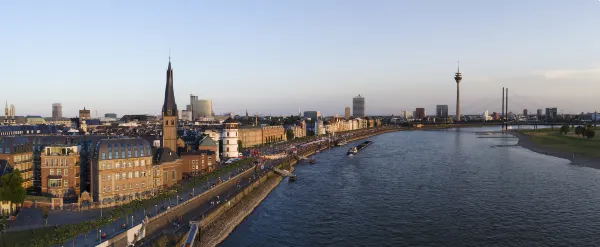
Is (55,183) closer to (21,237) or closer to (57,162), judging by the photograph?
→ (57,162)

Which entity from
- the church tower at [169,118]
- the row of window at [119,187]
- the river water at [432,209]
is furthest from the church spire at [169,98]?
the river water at [432,209]

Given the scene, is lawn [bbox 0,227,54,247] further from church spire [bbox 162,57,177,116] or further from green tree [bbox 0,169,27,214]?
church spire [bbox 162,57,177,116]

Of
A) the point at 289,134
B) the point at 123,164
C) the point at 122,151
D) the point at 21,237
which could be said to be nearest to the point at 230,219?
the point at 123,164

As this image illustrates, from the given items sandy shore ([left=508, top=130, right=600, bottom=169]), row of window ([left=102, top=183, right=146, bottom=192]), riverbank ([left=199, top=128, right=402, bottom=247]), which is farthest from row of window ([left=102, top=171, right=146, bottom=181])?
sandy shore ([left=508, top=130, right=600, bottom=169])

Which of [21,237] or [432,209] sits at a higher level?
[21,237]

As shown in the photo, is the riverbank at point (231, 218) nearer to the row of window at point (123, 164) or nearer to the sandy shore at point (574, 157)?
the row of window at point (123, 164)

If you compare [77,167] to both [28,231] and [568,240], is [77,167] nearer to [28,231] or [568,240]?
[28,231]

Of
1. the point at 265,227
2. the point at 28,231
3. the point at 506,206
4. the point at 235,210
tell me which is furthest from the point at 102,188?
the point at 506,206
